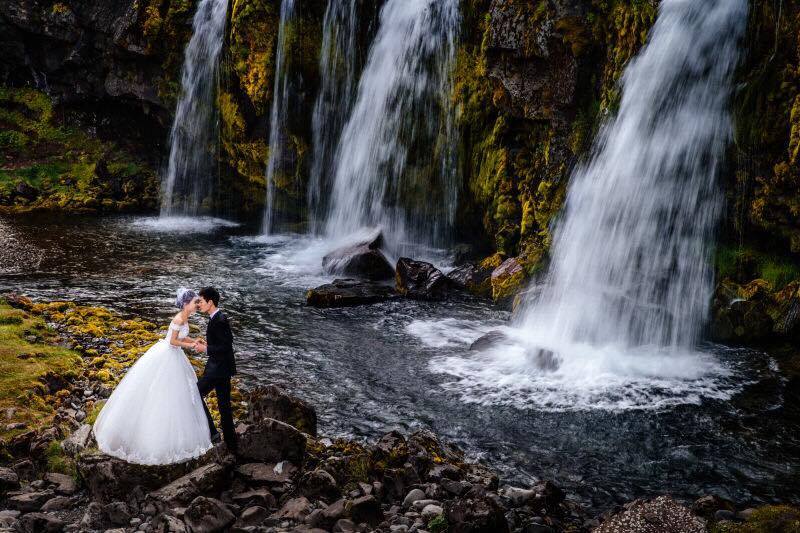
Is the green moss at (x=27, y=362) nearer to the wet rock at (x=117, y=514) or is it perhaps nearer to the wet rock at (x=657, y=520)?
the wet rock at (x=117, y=514)

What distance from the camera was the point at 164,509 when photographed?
23.1 feet

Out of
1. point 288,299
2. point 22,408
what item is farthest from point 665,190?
point 22,408

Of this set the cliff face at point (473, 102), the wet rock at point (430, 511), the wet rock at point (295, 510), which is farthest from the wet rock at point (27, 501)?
A: the cliff face at point (473, 102)

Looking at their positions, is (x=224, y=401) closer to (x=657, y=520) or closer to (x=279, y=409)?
(x=279, y=409)

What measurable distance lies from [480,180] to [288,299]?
782 centimetres

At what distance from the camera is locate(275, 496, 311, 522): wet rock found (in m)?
6.96

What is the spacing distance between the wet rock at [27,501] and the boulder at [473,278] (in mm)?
12516

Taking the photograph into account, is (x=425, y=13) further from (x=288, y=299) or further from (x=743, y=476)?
(x=743, y=476)

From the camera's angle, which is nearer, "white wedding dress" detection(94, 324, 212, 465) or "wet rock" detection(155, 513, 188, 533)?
"wet rock" detection(155, 513, 188, 533)

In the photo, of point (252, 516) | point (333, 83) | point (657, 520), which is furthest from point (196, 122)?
point (657, 520)

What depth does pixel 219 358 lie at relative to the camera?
26.3ft

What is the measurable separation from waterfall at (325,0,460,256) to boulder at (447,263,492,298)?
11.9 feet

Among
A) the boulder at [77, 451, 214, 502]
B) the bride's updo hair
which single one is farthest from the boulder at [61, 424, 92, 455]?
the bride's updo hair

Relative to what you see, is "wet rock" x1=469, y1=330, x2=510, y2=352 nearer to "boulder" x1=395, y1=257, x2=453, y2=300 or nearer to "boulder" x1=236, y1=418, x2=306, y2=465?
"boulder" x1=395, y1=257, x2=453, y2=300
